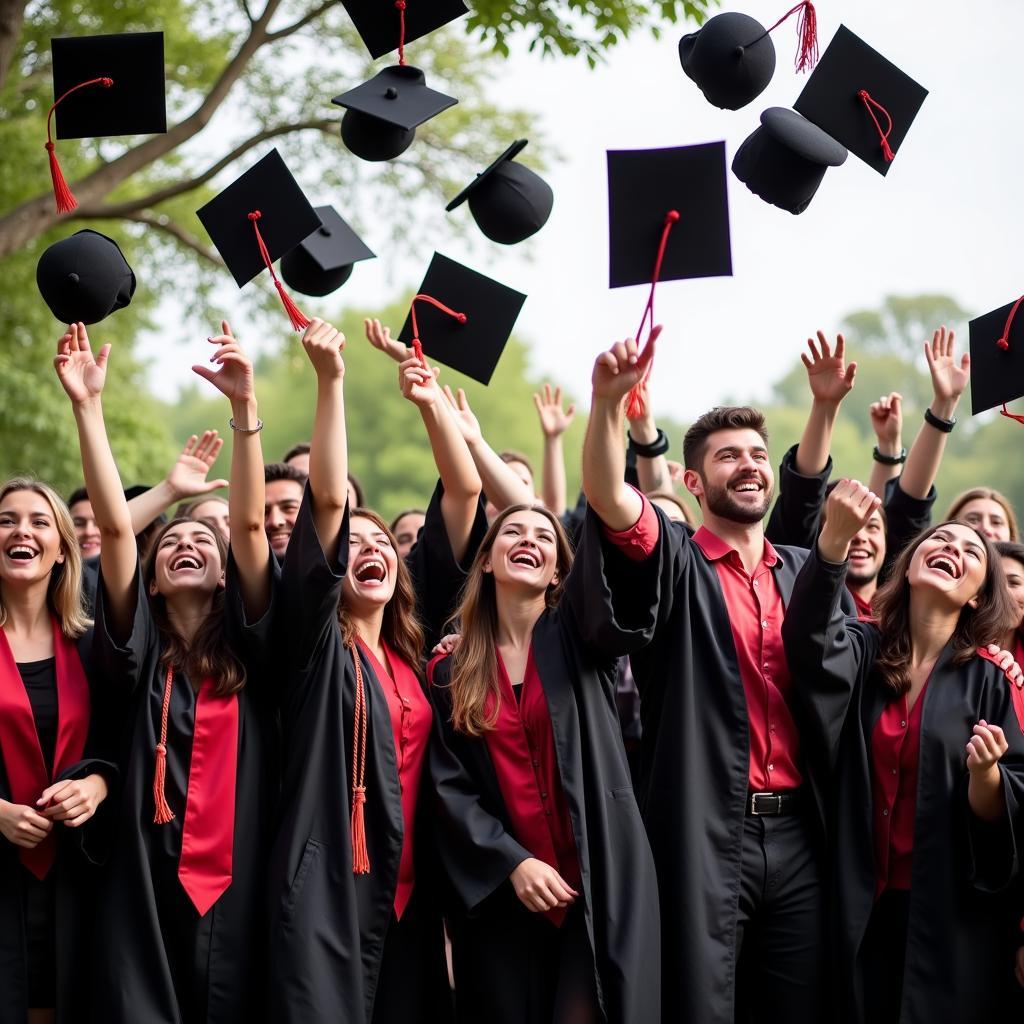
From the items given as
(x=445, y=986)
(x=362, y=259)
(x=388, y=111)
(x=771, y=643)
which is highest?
(x=388, y=111)

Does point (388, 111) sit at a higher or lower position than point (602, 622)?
higher

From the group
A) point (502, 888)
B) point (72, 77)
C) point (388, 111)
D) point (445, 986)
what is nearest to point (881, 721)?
point (502, 888)

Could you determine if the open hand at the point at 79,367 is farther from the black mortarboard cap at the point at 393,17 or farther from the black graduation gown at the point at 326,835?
the black mortarboard cap at the point at 393,17

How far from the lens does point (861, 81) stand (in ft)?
14.6

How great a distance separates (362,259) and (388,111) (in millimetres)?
518

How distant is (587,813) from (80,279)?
2219mm

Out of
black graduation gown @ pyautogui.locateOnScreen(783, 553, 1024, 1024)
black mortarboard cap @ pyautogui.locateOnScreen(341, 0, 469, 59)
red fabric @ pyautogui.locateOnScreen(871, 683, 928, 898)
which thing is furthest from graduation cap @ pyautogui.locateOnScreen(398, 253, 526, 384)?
red fabric @ pyautogui.locateOnScreen(871, 683, 928, 898)

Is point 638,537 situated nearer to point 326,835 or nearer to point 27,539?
point 326,835

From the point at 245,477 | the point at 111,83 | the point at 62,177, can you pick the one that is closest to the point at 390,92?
the point at 111,83

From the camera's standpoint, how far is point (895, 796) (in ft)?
13.6

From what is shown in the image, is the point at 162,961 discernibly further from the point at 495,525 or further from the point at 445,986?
the point at 495,525

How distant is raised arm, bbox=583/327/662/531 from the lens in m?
3.65

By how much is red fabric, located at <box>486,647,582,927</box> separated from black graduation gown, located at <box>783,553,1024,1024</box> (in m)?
0.78

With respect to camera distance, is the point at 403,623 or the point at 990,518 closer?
the point at 403,623
